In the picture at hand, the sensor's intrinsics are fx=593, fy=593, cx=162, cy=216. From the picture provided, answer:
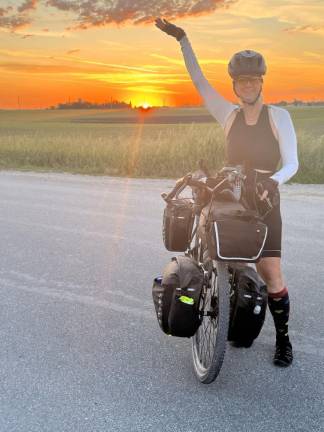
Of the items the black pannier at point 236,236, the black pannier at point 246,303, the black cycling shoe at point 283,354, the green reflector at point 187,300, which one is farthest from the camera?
the black cycling shoe at point 283,354

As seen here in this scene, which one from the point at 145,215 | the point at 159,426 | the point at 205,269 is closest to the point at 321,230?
the point at 145,215

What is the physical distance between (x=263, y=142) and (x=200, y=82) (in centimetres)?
78

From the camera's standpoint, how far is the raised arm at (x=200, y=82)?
400 cm

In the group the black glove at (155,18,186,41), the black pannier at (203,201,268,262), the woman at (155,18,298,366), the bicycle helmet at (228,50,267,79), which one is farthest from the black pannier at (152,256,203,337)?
the black glove at (155,18,186,41)

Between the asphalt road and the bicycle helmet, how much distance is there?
6.19 feet

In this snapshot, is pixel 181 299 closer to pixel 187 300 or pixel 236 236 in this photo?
pixel 187 300

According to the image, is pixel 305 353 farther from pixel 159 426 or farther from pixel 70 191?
pixel 70 191

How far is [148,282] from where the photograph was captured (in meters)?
5.73

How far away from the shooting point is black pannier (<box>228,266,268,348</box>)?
10.7 feet

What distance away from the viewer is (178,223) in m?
3.84

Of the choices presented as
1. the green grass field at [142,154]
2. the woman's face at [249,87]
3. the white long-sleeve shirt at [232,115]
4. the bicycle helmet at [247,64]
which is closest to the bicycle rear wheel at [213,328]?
the white long-sleeve shirt at [232,115]

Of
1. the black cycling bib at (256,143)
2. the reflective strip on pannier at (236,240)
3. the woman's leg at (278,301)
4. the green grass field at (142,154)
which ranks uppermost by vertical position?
the black cycling bib at (256,143)

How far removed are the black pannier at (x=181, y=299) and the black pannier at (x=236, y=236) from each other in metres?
0.29

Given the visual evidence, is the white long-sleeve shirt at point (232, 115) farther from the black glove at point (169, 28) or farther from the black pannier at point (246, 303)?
the black pannier at point (246, 303)
